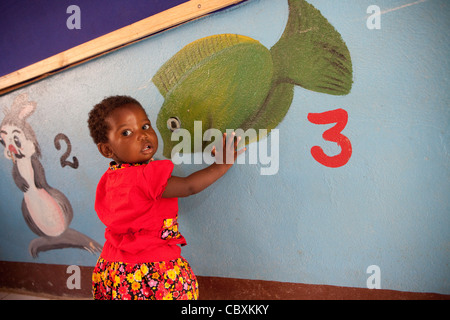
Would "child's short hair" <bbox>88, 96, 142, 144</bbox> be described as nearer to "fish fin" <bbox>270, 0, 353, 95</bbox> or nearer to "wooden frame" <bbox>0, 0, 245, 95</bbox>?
"wooden frame" <bbox>0, 0, 245, 95</bbox>

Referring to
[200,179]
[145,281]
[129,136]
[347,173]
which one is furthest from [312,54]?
[145,281]

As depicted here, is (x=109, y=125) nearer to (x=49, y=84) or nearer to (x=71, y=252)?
(x=49, y=84)

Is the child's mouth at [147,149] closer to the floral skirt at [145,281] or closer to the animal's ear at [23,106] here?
the floral skirt at [145,281]

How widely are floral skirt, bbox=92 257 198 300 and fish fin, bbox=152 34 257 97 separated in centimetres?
65

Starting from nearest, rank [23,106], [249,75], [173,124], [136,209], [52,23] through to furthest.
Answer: [136,209], [249,75], [173,124], [52,23], [23,106]

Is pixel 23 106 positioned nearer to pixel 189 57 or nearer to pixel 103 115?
pixel 103 115

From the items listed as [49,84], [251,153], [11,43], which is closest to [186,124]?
[251,153]

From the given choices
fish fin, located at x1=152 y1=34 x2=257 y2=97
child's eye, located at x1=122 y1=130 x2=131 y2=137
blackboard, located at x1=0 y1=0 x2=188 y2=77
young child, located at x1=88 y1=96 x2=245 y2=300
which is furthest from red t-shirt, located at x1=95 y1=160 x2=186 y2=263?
blackboard, located at x1=0 y1=0 x2=188 y2=77

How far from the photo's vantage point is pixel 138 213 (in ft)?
3.19

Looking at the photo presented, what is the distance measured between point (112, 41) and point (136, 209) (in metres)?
0.75

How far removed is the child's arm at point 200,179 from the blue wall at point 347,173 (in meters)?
0.09

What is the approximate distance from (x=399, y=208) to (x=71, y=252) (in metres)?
1.50

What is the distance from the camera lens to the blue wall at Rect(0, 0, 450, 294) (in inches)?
37.6

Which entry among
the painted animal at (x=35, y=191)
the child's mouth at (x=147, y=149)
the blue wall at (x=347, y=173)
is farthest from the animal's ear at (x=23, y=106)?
the child's mouth at (x=147, y=149)
